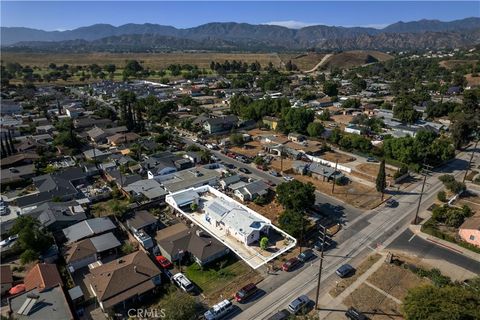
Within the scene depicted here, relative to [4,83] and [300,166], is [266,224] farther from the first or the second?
[4,83]

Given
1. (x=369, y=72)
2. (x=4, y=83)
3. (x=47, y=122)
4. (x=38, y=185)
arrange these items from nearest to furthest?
1. (x=38, y=185)
2. (x=47, y=122)
3. (x=4, y=83)
4. (x=369, y=72)

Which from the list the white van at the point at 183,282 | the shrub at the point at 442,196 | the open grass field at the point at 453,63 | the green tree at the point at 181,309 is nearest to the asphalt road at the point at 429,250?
the shrub at the point at 442,196

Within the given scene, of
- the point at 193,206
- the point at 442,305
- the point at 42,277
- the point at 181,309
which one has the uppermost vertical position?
the point at 442,305

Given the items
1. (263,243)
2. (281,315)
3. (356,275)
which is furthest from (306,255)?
(281,315)

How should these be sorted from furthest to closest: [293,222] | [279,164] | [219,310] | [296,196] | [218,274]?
[279,164] < [296,196] < [293,222] < [218,274] < [219,310]

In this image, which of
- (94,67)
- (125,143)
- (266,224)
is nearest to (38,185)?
(125,143)

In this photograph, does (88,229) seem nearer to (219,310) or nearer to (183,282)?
(183,282)

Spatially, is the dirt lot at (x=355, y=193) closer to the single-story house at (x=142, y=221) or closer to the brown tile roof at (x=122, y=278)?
the single-story house at (x=142, y=221)
